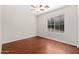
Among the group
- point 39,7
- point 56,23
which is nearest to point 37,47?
point 56,23

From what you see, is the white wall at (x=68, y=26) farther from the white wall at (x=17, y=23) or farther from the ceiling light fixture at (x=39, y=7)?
the white wall at (x=17, y=23)

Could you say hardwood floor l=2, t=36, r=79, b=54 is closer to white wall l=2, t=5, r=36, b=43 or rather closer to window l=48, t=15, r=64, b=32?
white wall l=2, t=5, r=36, b=43

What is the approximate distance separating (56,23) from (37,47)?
426 millimetres

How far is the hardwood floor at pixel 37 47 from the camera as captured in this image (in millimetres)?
1041

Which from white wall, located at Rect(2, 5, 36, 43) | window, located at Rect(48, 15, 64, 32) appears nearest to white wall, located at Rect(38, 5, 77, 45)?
window, located at Rect(48, 15, 64, 32)

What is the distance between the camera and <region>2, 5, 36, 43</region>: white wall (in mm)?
1020

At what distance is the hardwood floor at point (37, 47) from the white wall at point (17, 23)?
2.9 inches

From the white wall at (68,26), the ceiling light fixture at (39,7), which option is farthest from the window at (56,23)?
the ceiling light fixture at (39,7)

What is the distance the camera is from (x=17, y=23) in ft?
3.56

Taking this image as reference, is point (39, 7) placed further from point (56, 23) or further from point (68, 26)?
point (68, 26)

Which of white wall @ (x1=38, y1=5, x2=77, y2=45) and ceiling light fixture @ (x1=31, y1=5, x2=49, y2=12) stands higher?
ceiling light fixture @ (x1=31, y1=5, x2=49, y2=12)

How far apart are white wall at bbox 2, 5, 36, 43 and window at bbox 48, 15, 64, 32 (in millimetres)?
229
